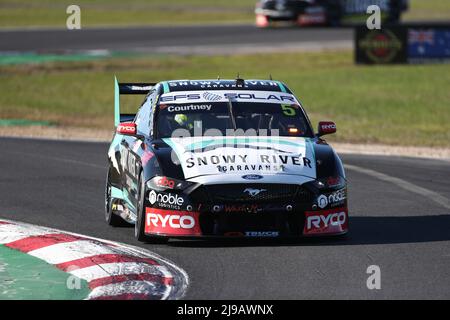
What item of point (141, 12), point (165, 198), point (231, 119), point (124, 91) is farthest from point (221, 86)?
point (141, 12)

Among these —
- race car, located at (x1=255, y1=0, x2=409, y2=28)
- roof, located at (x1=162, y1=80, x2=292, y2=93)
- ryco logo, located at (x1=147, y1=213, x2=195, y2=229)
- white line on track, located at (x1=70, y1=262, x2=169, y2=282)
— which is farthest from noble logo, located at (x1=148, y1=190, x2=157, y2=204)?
race car, located at (x1=255, y1=0, x2=409, y2=28)

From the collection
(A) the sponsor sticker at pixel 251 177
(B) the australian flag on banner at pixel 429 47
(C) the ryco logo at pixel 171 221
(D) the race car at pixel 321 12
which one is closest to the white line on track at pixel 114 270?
(C) the ryco logo at pixel 171 221

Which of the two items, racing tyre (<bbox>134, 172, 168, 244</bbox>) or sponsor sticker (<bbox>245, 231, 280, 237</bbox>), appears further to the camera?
racing tyre (<bbox>134, 172, 168, 244</bbox>)

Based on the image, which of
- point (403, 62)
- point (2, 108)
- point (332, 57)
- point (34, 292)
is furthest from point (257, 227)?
point (332, 57)

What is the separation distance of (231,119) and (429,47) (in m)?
24.9

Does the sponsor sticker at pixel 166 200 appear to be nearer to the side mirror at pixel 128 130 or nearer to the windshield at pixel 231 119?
the windshield at pixel 231 119

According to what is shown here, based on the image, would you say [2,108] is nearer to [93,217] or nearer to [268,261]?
[93,217]

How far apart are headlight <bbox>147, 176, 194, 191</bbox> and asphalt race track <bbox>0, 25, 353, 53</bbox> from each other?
96.9ft

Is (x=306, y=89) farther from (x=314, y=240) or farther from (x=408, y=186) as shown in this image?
(x=314, y=240)

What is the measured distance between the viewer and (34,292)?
8.87 metres

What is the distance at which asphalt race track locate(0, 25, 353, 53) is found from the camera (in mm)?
42000

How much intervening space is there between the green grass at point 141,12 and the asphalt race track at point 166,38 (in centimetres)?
443

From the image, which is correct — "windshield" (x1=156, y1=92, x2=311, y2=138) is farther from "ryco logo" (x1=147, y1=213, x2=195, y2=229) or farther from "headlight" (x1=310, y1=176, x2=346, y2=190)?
"ryco logo" (x1=147, y1=213, x2=195, y2=229)

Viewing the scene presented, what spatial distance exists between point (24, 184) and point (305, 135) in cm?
457
